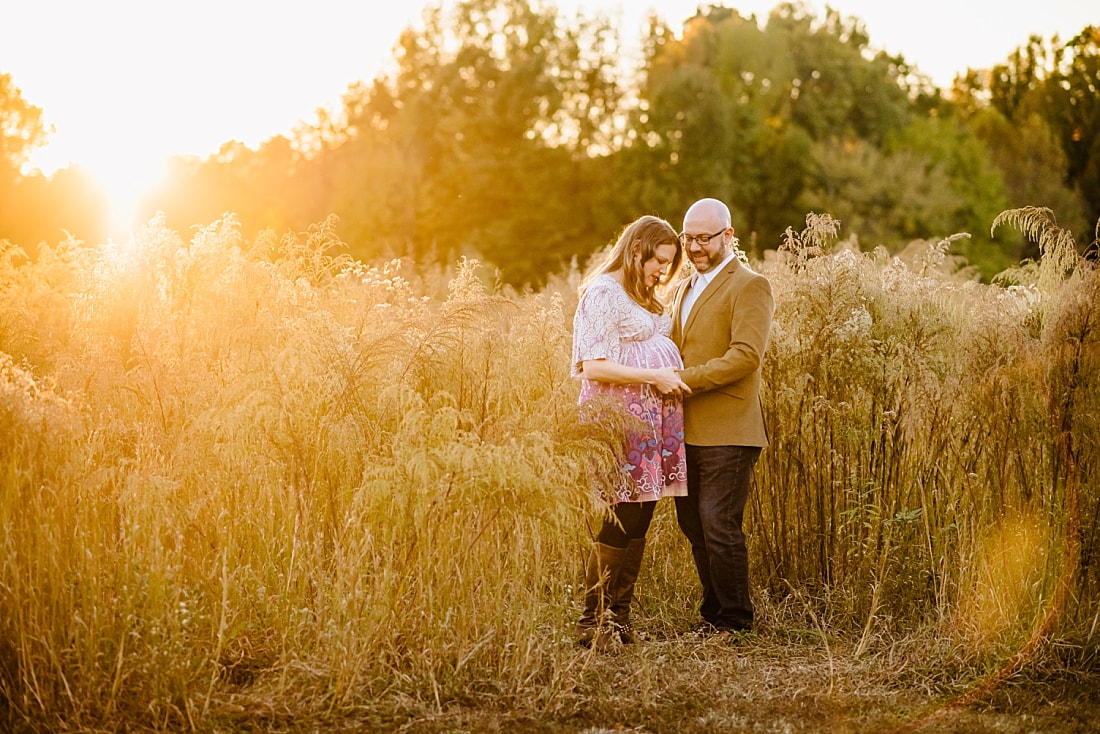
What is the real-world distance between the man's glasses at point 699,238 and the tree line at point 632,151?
2432 centimetres

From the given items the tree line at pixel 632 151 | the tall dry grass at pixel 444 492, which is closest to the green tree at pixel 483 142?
the tree line at pixel 632 151

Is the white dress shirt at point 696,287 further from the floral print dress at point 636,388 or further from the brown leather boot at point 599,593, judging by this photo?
the brown leather boot at point 599,593

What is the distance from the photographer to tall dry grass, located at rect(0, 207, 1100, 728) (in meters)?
4.06

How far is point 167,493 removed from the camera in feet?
14.9

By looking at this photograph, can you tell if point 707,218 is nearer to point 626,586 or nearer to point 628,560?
point 628,560

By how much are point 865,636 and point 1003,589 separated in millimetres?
660

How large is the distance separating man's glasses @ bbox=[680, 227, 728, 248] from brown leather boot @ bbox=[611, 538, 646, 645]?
1.45 meters

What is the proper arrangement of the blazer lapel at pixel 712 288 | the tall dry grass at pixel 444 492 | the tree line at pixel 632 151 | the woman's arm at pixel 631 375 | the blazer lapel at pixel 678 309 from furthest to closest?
the tree line at pixel 632 151, the blazer lapel at pixel 678 309, the blazer lapel at pixel 712 288, the woman's arm at pixel 631 375, the tall dry grass at pixel 444 492

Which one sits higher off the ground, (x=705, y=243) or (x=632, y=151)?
(x=632, y=151)

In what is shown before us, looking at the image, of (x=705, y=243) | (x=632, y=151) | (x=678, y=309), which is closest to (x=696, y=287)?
(x=678, y=309)

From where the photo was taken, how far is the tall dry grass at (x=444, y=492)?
4062mm

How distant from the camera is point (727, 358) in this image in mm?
4945

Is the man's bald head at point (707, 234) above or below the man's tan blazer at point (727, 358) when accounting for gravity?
above

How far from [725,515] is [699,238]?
4.40 ft
